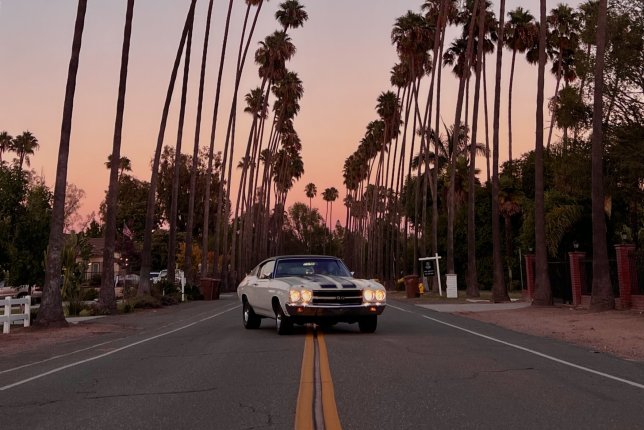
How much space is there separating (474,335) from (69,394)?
31.2 feet

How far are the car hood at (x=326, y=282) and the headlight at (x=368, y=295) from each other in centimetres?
12

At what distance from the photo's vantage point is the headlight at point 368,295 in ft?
45.9

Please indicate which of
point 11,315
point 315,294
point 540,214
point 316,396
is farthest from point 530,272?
point 316,396

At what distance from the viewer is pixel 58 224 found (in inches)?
813

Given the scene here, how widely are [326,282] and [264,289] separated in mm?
2048

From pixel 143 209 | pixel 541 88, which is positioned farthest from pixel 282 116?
pixel 541 88

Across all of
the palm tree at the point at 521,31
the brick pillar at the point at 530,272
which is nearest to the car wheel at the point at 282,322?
the brick pillar at the point at 530,272

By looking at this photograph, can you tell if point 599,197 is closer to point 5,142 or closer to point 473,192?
point 473,192

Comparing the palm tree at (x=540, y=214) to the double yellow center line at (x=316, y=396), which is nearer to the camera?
the double yellow center line at (x=316, y=396)

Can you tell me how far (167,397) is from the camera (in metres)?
7.71

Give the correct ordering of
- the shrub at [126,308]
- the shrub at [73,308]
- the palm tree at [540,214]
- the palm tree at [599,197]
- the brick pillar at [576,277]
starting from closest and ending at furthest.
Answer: the palm tree at [599,197] < the shrub at [73,308] < the palm tree at [540,214] < the brick pillar at [576,277] < the shrub at [126,308]

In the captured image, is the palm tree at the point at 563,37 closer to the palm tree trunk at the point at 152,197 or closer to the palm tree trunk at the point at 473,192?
the palm tree trunk at the point at 473,192

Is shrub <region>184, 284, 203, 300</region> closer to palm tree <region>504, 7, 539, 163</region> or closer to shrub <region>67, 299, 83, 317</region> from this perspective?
shrub <region>67, 299, 83, 317</region>

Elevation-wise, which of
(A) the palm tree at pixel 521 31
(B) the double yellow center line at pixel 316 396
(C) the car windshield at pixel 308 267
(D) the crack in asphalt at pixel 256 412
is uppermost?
(A) the palm tree at pixel 521 31
